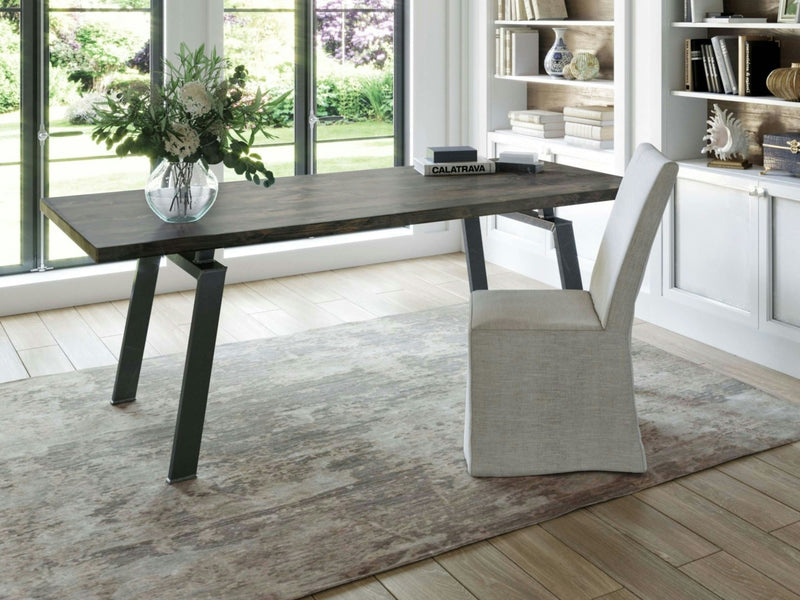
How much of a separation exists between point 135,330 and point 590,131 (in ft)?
8.30

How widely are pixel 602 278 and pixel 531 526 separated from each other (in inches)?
32.0

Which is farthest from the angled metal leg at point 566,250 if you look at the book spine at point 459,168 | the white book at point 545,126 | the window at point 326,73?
the window at point 326,73

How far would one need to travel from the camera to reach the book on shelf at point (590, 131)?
16.2ft

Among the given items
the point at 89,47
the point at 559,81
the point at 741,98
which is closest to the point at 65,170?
the point at 89,47

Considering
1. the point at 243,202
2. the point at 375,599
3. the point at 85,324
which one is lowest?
the point at 375,599

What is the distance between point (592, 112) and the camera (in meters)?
4.97

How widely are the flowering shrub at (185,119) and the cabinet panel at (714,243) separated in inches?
80.1

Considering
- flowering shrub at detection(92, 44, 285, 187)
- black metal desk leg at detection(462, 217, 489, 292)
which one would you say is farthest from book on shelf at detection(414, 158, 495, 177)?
flowering shrub at detection(92, 44, 285, 187)

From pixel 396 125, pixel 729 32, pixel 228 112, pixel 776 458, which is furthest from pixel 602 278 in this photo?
pixel 396 125

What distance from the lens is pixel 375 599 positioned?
2.44 metres

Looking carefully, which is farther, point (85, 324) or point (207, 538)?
point (85, 324)

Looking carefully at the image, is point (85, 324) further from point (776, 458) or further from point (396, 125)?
point (776, 458)

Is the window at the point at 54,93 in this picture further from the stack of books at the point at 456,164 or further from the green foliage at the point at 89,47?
the stack of books at the point at 456,164

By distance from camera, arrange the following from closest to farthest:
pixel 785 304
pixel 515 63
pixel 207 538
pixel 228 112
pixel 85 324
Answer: pixel 207 538 → pixel 228 112 → pixel 785 304 → pixel 85 324 → pixel 515 63
